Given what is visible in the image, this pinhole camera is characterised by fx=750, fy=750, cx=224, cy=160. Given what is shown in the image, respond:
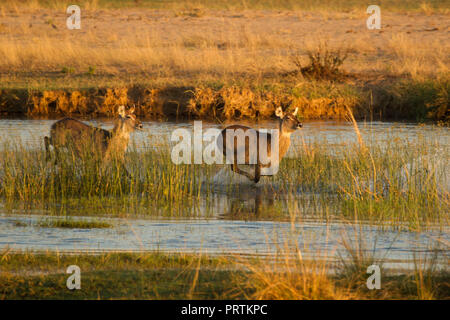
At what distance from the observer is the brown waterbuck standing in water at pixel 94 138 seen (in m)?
12.3

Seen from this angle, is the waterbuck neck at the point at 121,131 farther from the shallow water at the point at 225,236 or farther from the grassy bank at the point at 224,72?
the grassy bank at the point at 224,72

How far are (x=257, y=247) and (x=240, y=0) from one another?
181 ft

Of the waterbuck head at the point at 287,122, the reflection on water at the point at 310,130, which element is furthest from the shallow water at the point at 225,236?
the reflection on water at the point at 310,130

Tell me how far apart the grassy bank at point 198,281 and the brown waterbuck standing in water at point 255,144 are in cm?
539

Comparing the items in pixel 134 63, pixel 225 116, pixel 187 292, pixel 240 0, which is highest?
pixel 240 0

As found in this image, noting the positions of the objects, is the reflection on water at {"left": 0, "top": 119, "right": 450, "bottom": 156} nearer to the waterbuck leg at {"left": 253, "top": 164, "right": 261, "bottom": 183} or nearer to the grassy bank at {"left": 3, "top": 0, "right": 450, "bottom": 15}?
the waterbuck leg at {"left": 253, "top": 164, "right": 261, "bottom": 183}

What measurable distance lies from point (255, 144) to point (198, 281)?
6335 mm

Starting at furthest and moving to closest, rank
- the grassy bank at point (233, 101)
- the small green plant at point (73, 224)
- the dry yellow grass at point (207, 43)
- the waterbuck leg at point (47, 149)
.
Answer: the dry yellow grass at point (207, 43)
the grassy bank at point (233, 101)
the waterbuck leg at point (47, 149)
the small green plant at point (73, 224)

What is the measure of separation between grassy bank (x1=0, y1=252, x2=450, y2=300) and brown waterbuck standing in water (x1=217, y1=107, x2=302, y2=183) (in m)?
5.39

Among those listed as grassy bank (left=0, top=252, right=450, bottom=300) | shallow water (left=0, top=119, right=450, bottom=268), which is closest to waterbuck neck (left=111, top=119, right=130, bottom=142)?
shallow water (left=0, top=119, right=450, bottom=268)

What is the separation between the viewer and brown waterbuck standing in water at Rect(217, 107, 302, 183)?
12.9m

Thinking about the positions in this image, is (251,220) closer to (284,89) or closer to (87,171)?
(87,171)

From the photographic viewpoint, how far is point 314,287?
6.11 metres

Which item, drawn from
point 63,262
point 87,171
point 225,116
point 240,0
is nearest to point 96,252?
point 63,262
